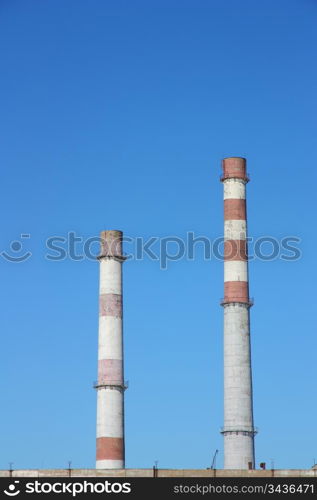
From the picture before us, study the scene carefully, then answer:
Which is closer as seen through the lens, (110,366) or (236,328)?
(236,328)

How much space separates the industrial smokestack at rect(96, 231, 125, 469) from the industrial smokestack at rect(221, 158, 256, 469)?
573 centimetres

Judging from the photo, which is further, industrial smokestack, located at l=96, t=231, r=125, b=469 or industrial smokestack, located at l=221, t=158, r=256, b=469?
industrial smokestack, located at l=96, t=231, r=125, b=469

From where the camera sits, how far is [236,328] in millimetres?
58938

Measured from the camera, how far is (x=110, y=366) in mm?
60812

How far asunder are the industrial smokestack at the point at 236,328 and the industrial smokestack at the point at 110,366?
573 centimetres

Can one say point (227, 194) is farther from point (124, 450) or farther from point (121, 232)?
point (124, 450)

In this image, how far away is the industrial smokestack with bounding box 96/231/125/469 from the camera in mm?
59719

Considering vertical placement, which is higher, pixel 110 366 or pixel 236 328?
pixel 236 328

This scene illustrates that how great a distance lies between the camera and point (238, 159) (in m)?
61.8

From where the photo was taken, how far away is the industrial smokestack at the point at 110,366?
5972 centimetres

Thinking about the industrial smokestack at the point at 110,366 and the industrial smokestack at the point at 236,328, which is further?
the industrial smokestack at the point at 110,366

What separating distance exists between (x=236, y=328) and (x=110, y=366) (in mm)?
6880
